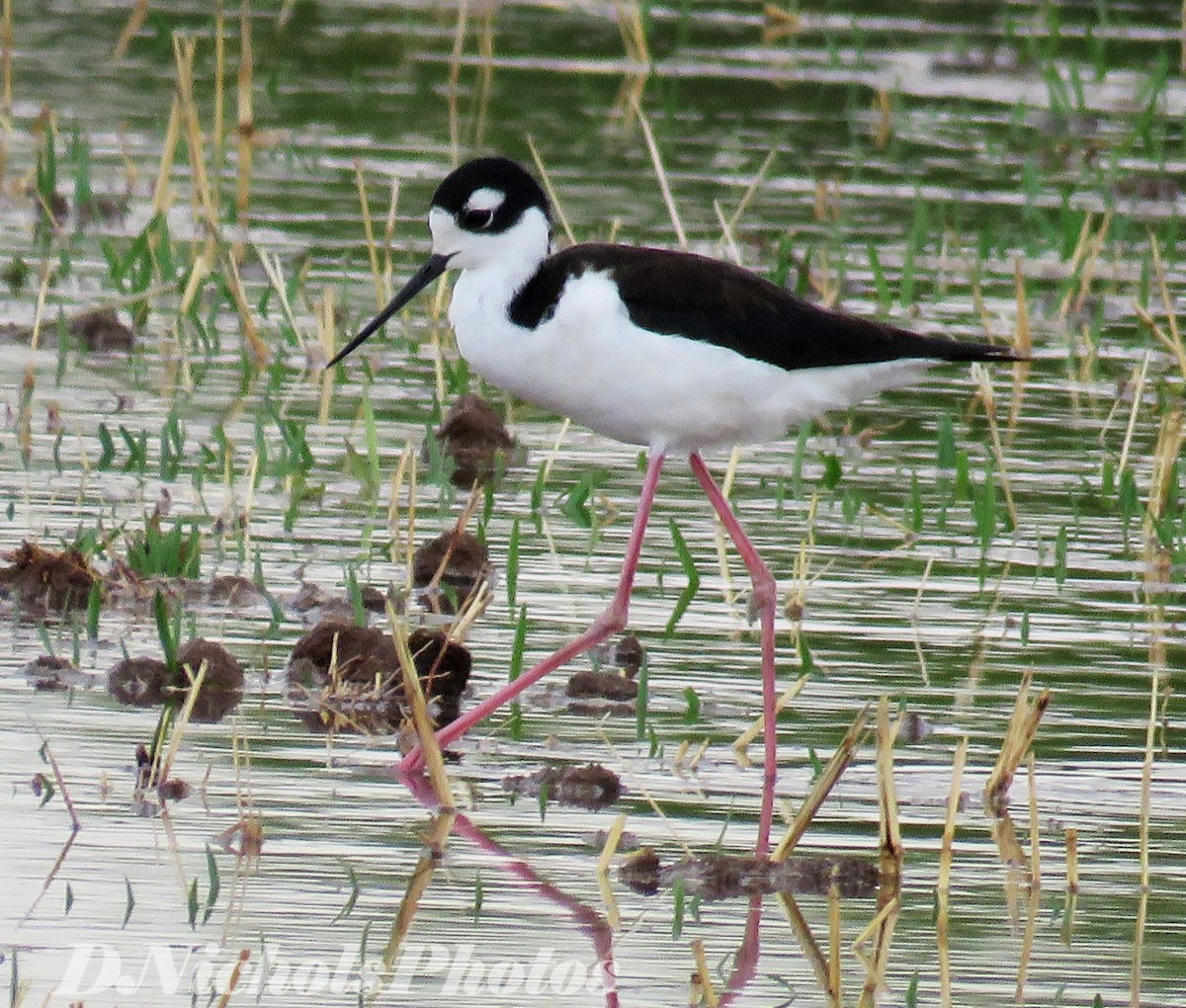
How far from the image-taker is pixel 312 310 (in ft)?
31.9

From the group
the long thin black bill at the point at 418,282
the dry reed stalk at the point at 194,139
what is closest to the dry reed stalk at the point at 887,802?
the long thin black bill at the point at 418,282

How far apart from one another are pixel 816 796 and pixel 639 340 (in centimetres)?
142

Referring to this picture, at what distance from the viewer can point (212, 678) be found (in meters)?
6.12

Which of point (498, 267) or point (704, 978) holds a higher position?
point (498, 267)

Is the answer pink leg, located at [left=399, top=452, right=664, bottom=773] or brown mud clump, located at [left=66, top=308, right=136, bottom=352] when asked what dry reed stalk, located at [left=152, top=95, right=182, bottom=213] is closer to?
brown mud clump, located at [left=66, top=308, right=136, bottom=352]

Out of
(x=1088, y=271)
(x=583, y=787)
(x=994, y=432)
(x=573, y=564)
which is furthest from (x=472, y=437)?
(x=1088, y=271)

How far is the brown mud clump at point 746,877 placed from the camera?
5199mm

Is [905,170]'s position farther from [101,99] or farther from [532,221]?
[532,221]

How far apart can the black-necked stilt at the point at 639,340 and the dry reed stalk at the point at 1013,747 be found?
2.22ft

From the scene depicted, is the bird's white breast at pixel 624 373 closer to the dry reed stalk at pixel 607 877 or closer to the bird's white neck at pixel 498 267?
the bird's white neck at pixel 498 267

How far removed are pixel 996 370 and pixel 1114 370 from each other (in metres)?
0.37

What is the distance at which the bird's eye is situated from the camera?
21.3 ft

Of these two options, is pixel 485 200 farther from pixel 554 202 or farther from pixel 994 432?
pixel 554 202

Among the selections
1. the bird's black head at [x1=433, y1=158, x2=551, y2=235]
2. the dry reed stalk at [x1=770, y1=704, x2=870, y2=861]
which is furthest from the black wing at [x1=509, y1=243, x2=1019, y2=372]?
the dry reed stalk at [x1=770, y1=704, x2=870, y2=861]
